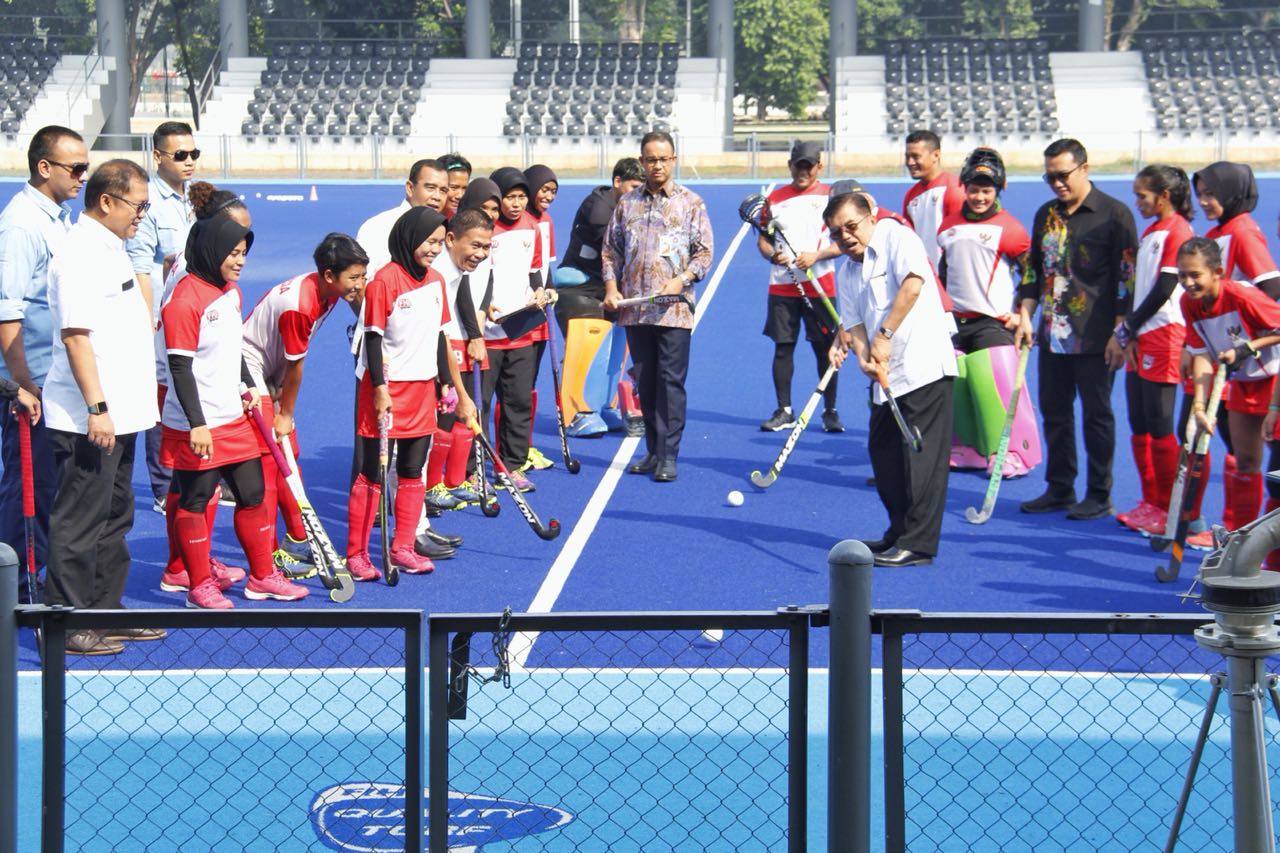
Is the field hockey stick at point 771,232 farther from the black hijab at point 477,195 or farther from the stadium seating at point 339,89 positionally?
the stadium seating at point 339,89

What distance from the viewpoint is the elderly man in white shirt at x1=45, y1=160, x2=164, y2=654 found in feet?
20.7

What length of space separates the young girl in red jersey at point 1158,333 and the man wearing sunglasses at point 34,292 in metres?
5.28

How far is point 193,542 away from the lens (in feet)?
23.5

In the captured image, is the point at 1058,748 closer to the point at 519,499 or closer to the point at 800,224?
the point at 519,499

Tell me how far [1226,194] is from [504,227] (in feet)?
13.8

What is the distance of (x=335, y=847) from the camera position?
5031 millimetres

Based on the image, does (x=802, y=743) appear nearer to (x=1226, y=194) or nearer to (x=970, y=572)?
(x=970, y=572)

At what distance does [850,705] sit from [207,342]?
4173 millimetres

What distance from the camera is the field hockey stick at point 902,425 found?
780 centimetres

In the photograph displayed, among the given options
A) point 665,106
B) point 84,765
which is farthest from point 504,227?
point 665,106

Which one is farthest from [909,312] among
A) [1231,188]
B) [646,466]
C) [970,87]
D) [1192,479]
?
[970,87]

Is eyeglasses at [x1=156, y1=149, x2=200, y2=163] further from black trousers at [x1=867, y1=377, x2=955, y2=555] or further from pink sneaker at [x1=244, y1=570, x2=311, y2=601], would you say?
black trousers at [x1=867, y1=377, x2=955, y2=555]

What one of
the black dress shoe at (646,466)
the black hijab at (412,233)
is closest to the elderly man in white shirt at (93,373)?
the black hijab at (412,233)

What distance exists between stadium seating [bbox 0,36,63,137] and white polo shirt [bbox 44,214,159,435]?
101ft
